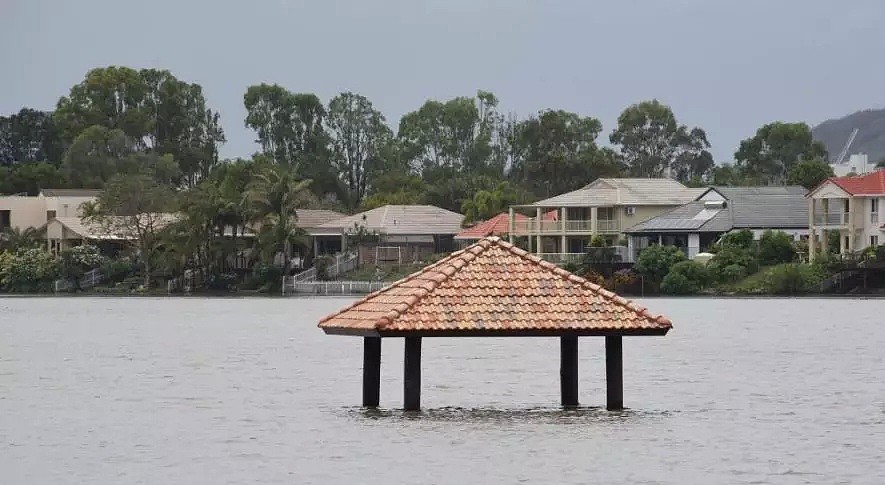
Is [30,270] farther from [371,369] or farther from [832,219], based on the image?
[371,369]

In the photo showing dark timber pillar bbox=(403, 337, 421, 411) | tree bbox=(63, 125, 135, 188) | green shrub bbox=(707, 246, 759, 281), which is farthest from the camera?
tree bbox=(63, 125, 135, 188)

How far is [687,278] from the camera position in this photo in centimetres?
11194

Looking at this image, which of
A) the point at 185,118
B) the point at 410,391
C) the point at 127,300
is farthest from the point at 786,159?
the point at 410,391

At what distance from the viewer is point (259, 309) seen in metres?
113

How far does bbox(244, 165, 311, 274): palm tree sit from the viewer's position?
4875 inches

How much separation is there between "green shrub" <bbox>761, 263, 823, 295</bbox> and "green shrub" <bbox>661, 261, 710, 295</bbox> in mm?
4041

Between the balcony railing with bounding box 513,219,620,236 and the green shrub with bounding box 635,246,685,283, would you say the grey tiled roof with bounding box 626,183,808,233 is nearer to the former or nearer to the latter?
the balcony railing with bounding box 513,219,620,236

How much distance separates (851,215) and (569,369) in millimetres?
77479

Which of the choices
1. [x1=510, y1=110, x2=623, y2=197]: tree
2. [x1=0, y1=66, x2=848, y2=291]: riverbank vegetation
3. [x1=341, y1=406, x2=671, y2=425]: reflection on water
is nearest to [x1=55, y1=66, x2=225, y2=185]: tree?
[x1=0, y1=66, x2=848, y2=291]: riverbank vegetation

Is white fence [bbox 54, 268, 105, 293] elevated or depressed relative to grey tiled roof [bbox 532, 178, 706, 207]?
depressed

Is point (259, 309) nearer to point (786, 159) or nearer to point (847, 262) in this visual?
point (847, 262)

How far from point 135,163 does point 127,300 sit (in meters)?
47.0

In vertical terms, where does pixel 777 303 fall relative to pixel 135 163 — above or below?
below

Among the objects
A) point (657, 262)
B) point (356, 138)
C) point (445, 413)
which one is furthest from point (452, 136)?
point (445, 413)
